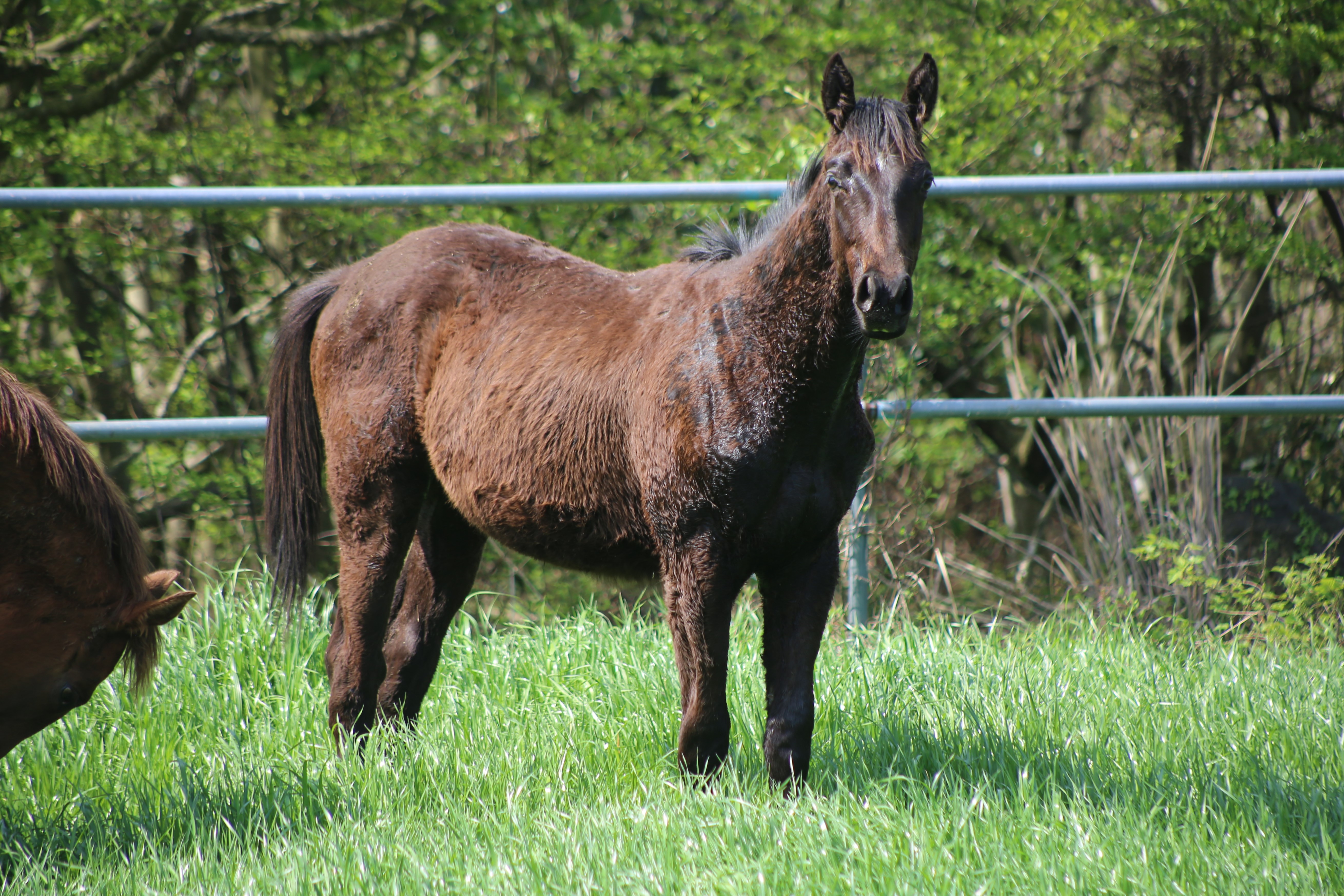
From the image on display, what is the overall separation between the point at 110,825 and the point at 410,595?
114 cm

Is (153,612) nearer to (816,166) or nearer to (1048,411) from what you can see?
(816,166)

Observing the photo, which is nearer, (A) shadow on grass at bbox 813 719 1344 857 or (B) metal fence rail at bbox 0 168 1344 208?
(A) shadow on grass at bbox 813 719 1344 857

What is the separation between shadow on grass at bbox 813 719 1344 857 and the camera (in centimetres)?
244

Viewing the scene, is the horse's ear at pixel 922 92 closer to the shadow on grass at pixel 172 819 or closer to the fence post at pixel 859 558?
the fence post at pixel 859 558

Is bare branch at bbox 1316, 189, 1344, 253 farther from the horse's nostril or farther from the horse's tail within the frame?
the horse's tail

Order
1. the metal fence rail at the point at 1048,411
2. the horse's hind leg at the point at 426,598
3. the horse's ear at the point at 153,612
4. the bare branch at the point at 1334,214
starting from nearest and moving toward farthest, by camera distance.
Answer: the horse's ear at the point at 153,612 → the horse's hind leg at the point at 426,598 → the metal fence rail at the point at 1048,411 → the bare branch at the point at 1334,214

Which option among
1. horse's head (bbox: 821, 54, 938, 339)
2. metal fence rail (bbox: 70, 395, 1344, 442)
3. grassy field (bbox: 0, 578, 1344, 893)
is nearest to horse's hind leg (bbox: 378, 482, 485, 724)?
grassy field (bbox: 0, 578, 1344, 893)

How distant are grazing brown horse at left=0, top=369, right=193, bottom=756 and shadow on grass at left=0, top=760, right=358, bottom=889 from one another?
28 centimetres

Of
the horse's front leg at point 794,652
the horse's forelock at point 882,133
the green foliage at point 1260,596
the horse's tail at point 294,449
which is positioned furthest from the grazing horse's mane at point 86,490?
the green foliage at point 1260,596

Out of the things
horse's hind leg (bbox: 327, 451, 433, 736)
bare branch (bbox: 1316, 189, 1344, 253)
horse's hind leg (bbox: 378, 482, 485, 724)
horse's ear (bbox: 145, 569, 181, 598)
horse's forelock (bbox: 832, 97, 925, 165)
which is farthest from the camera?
bare branch (bbox: 1316, 189, 1344, 253)

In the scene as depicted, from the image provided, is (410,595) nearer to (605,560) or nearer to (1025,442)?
(605,560)

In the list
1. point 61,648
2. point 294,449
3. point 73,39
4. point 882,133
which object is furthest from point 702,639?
point 73,39

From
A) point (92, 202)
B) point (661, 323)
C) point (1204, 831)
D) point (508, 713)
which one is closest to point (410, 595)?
point (508, 713)

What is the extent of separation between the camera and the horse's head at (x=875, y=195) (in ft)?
7.52
